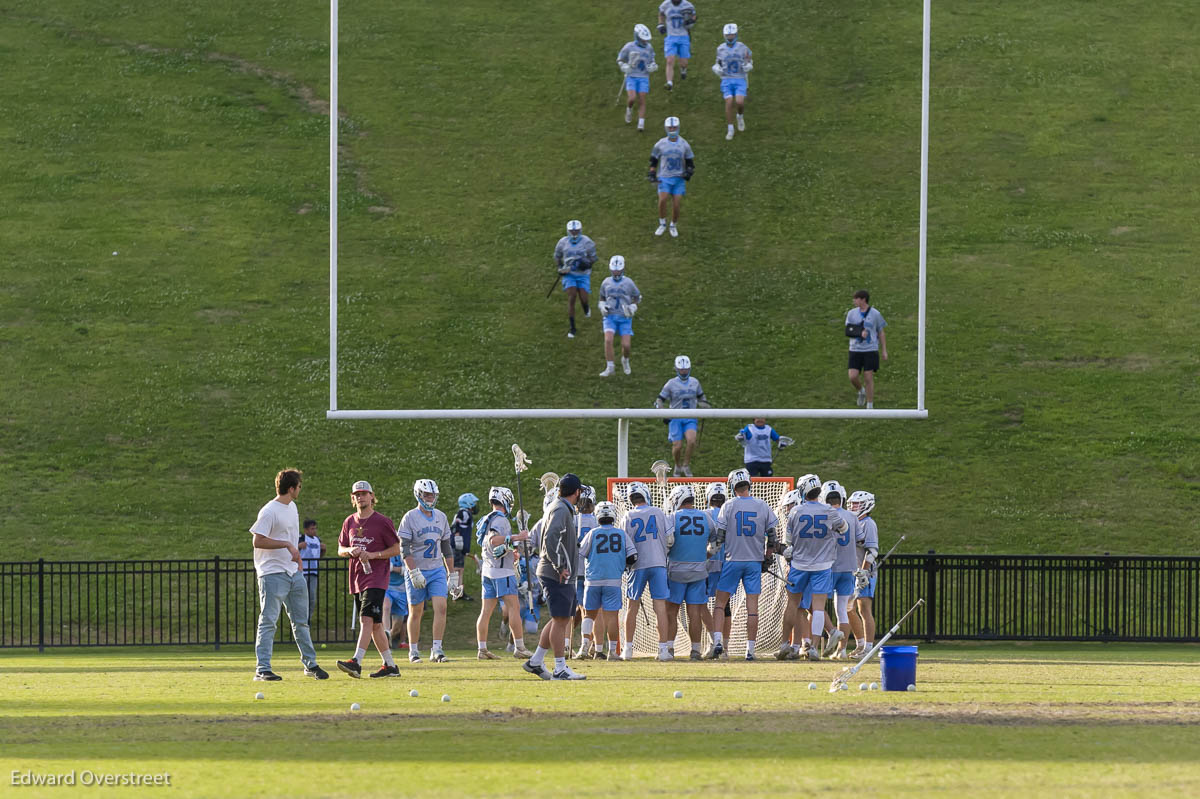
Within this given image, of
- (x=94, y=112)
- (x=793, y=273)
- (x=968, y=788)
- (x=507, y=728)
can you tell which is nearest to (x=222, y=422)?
(x=793, y=273)

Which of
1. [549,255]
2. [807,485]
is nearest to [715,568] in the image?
[807,485]

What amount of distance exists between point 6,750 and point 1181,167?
27222 mm

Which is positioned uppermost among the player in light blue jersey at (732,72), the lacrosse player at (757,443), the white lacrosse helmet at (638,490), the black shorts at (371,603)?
the player in light blue jersey at (732,72)

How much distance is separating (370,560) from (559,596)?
1.59m

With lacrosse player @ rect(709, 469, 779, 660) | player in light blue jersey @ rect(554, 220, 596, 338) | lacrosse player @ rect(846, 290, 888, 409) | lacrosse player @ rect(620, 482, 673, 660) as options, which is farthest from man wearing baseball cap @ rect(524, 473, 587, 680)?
player in light blue jersey @ rect(554, 220, 596, 338)

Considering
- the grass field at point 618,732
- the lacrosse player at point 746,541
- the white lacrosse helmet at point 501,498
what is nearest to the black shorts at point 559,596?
the grass field at point 618,732

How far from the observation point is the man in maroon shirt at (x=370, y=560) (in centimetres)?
1317

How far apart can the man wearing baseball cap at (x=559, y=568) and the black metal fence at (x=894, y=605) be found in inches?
205

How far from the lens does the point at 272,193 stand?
31.3 metres

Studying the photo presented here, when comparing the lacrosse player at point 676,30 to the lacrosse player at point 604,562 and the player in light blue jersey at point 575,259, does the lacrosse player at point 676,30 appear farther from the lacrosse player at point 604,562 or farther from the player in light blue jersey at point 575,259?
the lacrosse player at point 604,562

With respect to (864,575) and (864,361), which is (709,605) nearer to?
(864,575)

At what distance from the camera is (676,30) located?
32.8 m

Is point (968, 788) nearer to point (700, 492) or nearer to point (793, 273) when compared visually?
point (700, 492)

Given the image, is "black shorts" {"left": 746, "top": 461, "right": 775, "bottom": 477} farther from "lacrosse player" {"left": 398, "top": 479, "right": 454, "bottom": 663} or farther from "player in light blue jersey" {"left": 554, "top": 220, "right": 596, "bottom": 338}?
"lacrosse player" {"left": 398, "top": 479, "right": 454, "bottom": 663}
